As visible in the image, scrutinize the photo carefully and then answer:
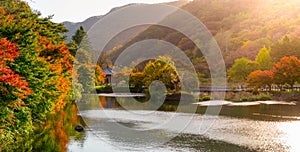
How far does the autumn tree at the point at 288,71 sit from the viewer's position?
5176 cm

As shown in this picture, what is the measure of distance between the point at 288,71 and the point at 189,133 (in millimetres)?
34090

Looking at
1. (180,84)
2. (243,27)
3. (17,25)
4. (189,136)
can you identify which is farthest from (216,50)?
(17,25)

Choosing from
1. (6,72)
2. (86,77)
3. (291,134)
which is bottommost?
(291,134)

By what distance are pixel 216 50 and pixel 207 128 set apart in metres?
70.2

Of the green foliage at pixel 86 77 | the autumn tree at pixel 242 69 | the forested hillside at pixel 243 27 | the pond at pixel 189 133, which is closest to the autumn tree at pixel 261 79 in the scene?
the autumn tree at pixel 242 69

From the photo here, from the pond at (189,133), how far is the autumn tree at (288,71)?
2095 centimetres

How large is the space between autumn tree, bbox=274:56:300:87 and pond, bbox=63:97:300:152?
2095 centimetres

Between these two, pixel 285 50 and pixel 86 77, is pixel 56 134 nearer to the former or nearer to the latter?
pixel 86 77

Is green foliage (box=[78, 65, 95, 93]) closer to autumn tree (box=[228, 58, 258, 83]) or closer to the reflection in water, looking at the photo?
autumn tree (box=[228, 58, 258, 83])

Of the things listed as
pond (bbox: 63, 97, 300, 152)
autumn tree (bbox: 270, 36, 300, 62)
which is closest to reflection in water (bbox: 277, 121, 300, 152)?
pond (bbox: 63, 97, 300, 152)

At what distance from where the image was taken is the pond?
19484 millimetres

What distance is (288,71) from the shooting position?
171 ft

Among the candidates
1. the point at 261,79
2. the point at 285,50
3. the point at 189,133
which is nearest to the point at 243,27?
the point at 285,50

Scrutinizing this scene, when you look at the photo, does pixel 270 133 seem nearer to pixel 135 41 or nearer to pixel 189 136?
pixel 189 136
